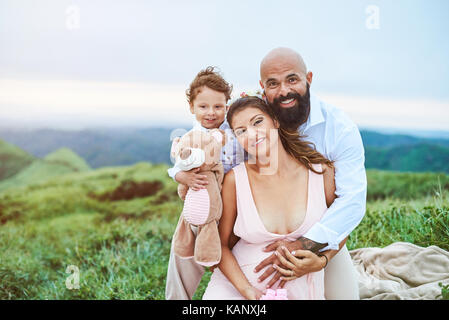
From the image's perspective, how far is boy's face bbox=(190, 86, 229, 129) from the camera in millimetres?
2461

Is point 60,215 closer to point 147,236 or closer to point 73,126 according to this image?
point 73,126

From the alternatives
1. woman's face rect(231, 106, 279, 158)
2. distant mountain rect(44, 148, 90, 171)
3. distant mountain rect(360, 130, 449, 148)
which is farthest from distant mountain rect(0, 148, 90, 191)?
woman's face rect(231, 106, 279, 158)

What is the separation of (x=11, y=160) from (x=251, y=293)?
214 inches

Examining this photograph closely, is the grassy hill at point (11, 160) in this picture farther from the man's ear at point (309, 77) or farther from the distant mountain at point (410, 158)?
the man's ear at point (309, 77)

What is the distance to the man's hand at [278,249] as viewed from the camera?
2180mm

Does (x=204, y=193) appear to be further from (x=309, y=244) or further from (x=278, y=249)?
(x=309, y=244)

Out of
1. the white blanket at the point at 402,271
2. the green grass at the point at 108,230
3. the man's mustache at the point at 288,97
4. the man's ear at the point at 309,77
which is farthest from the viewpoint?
the green grass at the point at 108,230

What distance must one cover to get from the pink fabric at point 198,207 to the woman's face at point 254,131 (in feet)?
1.08

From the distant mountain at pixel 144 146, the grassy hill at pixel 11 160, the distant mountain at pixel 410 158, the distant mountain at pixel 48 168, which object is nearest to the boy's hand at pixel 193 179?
the distant mountain at pixel 144 146

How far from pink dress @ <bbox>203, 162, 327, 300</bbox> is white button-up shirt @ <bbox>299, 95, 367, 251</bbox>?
71 mm

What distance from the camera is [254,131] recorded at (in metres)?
2.21

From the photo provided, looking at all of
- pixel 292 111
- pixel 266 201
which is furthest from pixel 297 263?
pixel 292 111

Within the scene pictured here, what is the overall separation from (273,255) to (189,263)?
0.62 meters

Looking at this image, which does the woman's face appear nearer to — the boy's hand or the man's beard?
the man's beard
